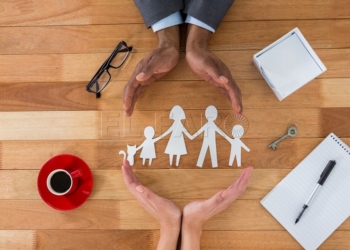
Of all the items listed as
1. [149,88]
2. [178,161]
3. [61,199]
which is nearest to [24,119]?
[61,199]

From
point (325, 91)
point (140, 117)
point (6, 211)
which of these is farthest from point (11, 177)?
point (325, 91)

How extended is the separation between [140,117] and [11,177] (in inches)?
19.7

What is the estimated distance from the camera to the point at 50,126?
1285 millimetres

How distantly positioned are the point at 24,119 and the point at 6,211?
12.9 inches

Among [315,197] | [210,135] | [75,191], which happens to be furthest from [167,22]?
[315,197]

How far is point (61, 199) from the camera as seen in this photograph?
48.1 inches

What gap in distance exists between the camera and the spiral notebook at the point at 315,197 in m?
1.19

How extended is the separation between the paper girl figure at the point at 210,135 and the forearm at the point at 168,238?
23cm

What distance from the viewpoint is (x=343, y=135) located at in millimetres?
1223

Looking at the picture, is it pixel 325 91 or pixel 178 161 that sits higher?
pixel 325 91

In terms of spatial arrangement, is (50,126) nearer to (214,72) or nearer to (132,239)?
(132,239)

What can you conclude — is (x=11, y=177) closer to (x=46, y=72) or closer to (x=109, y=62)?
A: (x=46, y=72)

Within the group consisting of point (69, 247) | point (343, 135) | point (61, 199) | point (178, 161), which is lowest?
point (69, 247)

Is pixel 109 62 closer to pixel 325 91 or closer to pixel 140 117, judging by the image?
pixel 140 117
